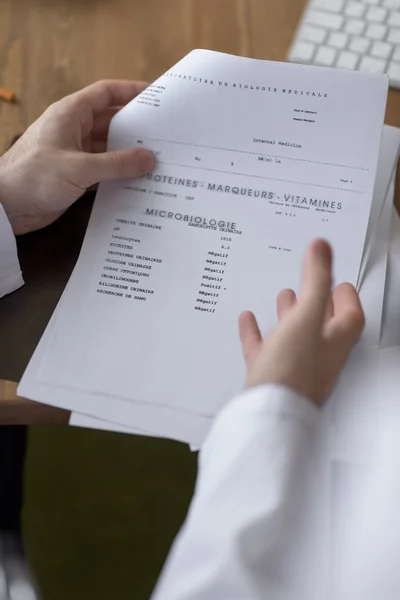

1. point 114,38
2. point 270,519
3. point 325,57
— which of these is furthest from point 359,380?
point 114,38

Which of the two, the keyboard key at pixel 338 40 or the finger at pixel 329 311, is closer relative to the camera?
the finger at pixel 329 311

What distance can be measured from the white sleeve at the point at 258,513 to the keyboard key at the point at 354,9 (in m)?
0.49

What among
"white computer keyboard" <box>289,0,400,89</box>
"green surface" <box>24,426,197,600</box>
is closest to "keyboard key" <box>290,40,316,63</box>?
"white computer keyboard" <box>289,0,400,89</box>

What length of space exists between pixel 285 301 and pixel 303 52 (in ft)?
1.07

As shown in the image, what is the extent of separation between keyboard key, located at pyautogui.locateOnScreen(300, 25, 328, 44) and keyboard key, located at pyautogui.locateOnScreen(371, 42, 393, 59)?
5 centimetres

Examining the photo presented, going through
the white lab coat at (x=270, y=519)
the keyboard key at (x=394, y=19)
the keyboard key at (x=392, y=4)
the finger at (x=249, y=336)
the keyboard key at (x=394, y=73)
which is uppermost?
the keyboard key at (x=392, y=4)

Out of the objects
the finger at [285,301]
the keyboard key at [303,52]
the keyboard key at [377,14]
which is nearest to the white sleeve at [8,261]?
the finger at [285,301]

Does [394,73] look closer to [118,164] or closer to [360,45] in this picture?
[360,45]

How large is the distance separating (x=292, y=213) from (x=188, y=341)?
0.48ft

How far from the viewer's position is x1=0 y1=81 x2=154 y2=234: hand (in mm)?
614

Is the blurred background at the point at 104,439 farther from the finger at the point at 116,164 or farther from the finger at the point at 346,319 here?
the finger at the point at 346,319

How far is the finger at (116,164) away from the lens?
2.00 ft

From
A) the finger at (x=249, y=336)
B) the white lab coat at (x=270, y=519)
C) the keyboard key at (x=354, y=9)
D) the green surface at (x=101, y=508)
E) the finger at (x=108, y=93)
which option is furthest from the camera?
the green surface at (x=101, y=508)

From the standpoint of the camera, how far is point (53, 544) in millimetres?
1073
